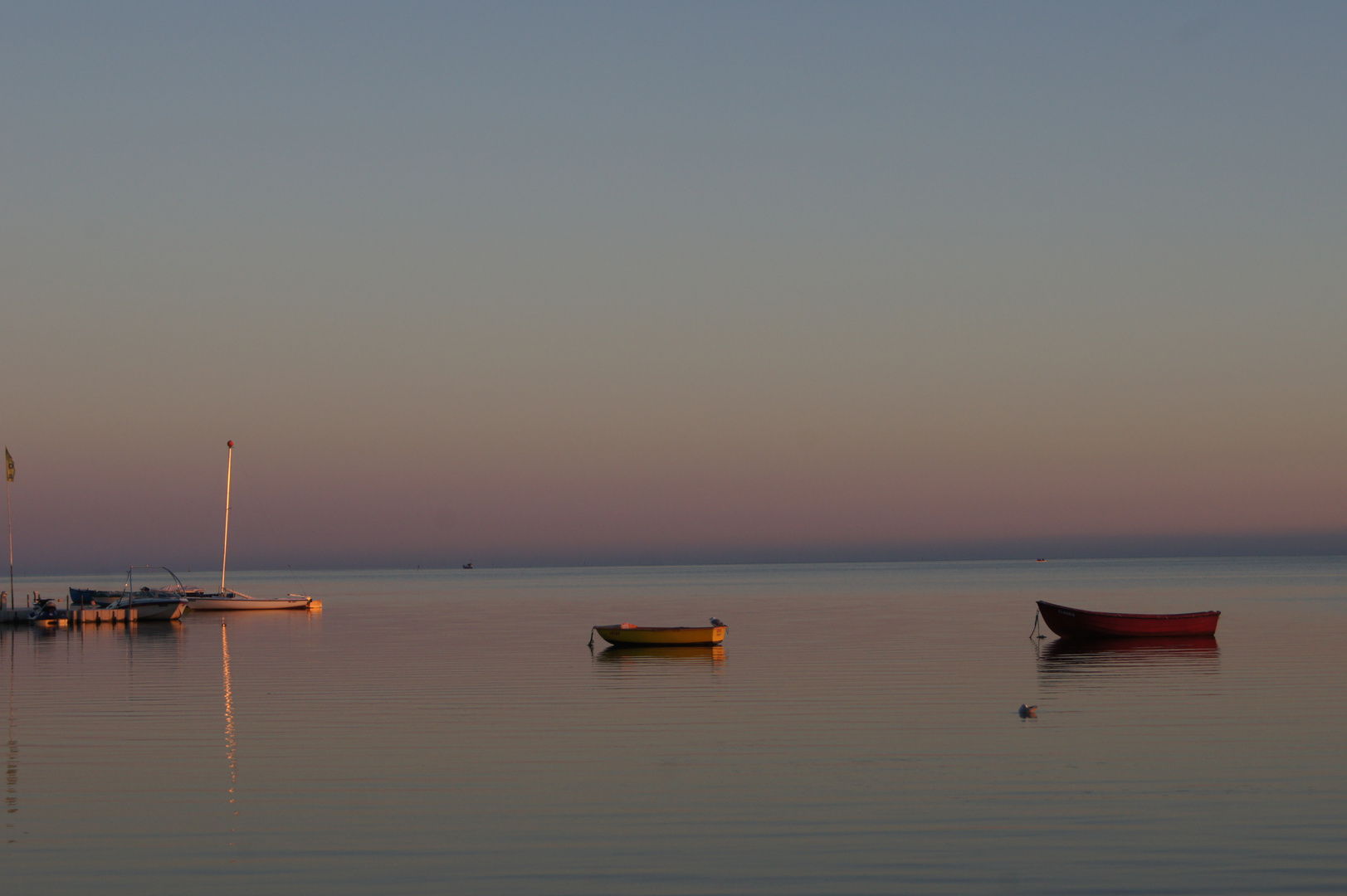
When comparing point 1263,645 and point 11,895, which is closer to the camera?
point 11,895

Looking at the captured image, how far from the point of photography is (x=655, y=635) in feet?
197

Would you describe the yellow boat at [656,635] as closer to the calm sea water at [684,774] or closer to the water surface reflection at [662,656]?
the water surface reflection at [662,656]

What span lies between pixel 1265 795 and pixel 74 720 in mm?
28380

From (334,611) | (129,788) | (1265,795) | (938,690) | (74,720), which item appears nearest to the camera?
(1265,795)

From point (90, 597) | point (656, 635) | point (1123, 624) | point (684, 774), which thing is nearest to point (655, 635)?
point (656, 635)

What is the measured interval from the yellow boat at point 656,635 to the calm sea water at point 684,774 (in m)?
5.08

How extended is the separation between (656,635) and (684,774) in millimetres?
35719

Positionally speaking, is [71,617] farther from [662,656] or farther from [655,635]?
[662,656]

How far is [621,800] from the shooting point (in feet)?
71.4

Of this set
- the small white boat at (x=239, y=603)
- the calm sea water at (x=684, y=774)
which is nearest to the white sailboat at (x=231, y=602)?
the small white boat at (x=239, y=603)

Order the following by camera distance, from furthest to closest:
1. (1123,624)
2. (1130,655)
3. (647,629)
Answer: (1123,624) < (647,629) < (1130,655)

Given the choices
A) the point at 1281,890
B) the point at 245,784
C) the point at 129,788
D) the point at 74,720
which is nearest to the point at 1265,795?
the point at 1281,890

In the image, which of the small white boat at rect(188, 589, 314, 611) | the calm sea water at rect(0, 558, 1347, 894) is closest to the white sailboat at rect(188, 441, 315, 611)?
the small white boat at rect(188, 589, 314, 611)

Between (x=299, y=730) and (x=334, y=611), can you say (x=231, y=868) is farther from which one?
(x=334, y=611)
